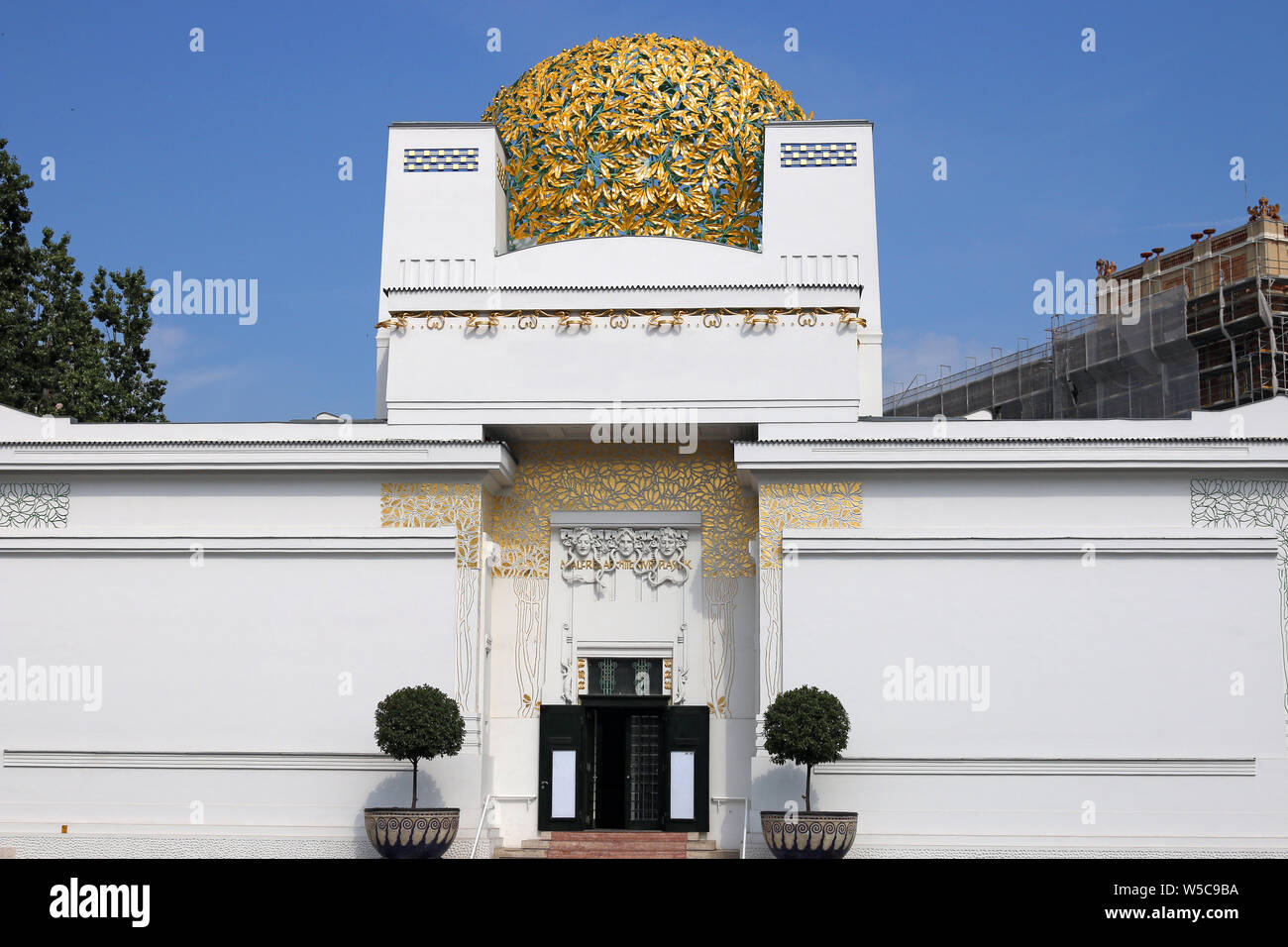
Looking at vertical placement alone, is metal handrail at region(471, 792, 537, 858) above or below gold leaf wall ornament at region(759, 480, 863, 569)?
below

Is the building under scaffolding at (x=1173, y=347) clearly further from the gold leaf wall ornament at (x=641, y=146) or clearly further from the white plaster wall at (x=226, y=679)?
the white plaster wall at (x=226, y=679)

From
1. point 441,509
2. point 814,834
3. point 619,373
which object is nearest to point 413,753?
point 441,509

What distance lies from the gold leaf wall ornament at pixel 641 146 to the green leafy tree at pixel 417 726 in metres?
7.14

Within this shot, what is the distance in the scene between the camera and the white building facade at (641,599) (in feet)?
54.6

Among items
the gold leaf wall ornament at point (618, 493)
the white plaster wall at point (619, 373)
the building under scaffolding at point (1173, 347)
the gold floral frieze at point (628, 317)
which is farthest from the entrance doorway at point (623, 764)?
the building under scaffolding at point (1173, 347)

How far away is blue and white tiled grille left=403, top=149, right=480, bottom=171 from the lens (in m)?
20.3

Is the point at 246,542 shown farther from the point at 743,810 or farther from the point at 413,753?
the point at 743,810

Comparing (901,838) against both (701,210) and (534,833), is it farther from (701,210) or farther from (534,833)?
(701,210)

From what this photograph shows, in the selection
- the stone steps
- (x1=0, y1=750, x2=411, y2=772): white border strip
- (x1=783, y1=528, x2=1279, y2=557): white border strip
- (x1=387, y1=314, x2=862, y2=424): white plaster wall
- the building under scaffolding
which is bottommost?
the stone steps

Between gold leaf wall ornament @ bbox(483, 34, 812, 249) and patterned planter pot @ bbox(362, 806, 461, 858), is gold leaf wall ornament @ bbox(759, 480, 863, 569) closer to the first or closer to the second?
gold leaf wall ornament @ bbox(483, 34, 812, 249)

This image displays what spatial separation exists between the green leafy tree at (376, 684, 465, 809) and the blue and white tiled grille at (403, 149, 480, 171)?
314 inches

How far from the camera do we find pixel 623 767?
1809 centimetres

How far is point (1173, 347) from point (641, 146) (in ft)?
45.4

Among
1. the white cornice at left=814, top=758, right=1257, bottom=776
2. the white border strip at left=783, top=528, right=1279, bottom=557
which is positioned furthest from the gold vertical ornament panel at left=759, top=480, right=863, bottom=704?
the white cornice at left=814, top=758, right=1257, bottom=776
